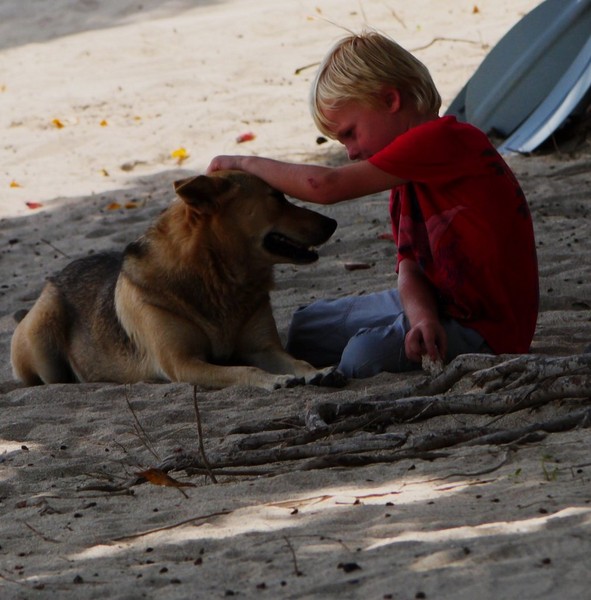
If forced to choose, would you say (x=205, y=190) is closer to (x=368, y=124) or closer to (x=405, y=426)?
(x=368, y=124)

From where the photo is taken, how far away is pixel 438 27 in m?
13.8

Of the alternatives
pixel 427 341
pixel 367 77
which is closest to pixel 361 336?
pixel 427 341

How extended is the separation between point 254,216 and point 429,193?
41.1 inches

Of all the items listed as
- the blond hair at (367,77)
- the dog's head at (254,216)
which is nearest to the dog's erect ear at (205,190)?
the dog's head at (254,216)

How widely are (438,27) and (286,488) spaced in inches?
421

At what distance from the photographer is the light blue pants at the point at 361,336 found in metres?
5.23

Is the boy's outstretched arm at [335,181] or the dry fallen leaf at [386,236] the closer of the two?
the boy's outstretched arm at [335,181]

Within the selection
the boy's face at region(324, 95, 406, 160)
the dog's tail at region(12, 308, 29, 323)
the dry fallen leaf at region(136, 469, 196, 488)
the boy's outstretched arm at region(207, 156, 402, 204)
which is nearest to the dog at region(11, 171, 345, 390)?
the boy's outstretched arm at region(207, 156, 402, 204)

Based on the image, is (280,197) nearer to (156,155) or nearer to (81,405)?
(81,405)

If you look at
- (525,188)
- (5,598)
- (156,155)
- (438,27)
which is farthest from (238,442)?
(438,27)

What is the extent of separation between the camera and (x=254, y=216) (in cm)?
590

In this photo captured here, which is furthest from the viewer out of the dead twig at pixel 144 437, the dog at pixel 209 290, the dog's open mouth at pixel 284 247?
the dog's open mouth at pixel 284 247

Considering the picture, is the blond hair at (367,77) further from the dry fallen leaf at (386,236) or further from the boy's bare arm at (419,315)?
the dry fallen leaf at (386,236)

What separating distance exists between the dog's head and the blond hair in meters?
0.72
